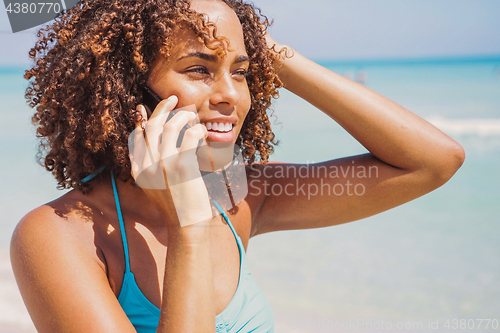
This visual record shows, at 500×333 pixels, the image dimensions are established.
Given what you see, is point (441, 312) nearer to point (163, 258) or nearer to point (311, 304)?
point (311, 304)

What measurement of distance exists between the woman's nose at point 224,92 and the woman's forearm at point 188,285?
1.78ft

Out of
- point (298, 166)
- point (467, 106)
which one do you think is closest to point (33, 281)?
point (298, 166)

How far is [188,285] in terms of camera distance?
1.41 meters

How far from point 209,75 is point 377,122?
88 cm

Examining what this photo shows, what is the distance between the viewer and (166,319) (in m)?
1.38

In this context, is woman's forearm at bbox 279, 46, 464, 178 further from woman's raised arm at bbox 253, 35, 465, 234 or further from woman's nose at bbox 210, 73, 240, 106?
woman's nose at bbox 210, 73, 240, 106

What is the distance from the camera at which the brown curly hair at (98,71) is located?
1.72 m

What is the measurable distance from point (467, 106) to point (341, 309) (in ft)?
47.2

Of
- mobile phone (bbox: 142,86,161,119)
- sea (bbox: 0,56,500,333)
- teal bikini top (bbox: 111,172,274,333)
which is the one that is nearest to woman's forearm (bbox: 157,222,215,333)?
teal bikini top (bbox: 111,172,274,333)

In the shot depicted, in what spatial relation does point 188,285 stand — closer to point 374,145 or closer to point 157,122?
point 157,122

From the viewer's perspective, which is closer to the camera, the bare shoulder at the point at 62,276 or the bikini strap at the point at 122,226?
the bare shoulder at the point at 62,276

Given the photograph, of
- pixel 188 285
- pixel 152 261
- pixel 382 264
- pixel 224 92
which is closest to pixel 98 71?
pixel 224 92

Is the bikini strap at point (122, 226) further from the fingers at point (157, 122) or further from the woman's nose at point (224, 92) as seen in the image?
the woman's nose at point (224, 92)

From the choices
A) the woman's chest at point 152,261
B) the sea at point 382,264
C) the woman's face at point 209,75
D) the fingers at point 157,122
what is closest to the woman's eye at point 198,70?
the woman's face at point 209,75
